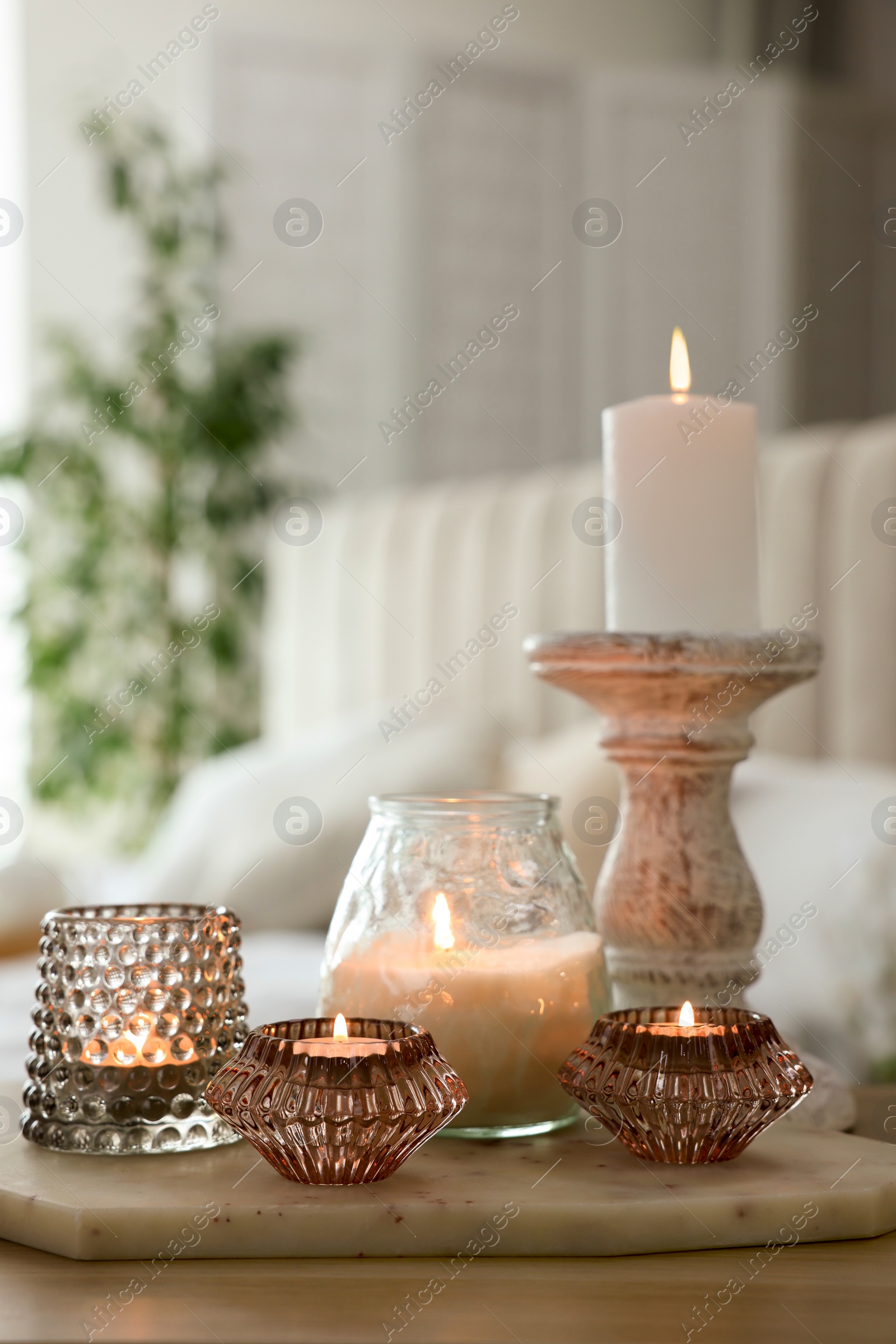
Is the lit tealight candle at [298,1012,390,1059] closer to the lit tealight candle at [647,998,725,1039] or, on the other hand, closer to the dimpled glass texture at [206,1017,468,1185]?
the dimpled glass texture at [206,1017,468,1185]

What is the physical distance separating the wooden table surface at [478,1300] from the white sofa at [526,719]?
1.68 feet

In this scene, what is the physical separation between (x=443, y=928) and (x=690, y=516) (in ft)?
0.77

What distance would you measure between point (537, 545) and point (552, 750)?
608 mm

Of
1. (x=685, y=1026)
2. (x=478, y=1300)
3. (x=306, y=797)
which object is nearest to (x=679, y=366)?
(x=685, y=1026)

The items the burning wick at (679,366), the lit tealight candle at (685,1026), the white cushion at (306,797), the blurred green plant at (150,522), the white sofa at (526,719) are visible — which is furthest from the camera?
the blurred green plant at (150,522)

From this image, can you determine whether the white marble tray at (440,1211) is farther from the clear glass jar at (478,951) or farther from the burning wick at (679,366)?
the burning wick at (679,366)

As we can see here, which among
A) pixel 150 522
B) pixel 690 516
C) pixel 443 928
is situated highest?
pixel 150 522

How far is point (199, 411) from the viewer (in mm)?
3277

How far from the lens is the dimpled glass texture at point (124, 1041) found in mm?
593

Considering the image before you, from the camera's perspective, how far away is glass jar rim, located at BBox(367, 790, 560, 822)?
2.09 ft

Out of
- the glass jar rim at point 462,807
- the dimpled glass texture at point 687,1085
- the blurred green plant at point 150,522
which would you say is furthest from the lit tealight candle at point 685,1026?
the blurred green plant at point 150,522

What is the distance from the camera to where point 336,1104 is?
0.52 metres

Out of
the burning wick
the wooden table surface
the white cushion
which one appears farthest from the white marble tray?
the white cushion

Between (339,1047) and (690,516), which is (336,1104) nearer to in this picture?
(339,1047)
